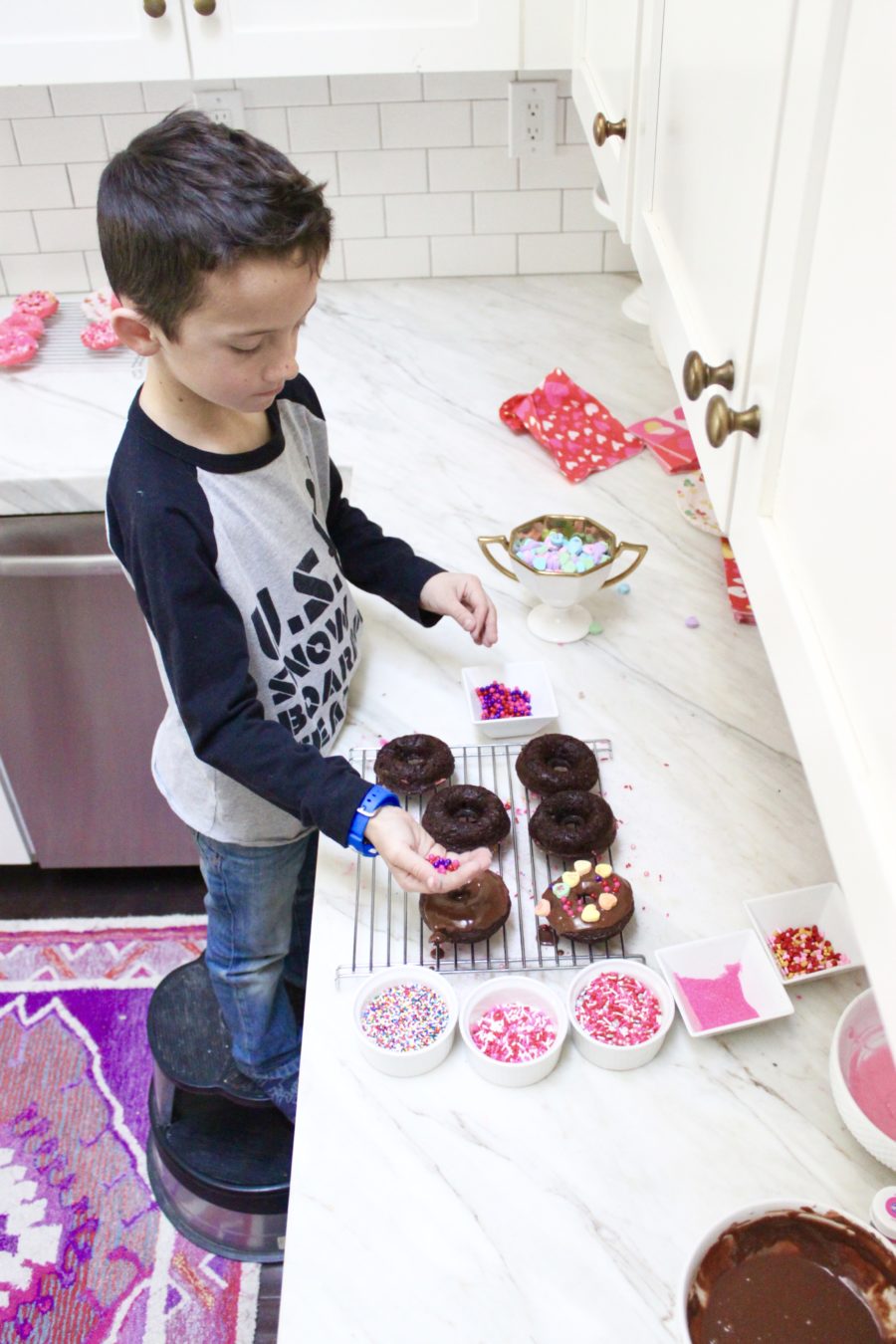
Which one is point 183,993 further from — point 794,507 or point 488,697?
point 794,507

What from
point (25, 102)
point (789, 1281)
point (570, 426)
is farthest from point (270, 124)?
point (789, 1281)

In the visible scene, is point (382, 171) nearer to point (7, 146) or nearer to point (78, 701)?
point (7, 146)

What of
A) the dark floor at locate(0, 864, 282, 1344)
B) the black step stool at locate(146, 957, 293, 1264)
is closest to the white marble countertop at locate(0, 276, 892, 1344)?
the black step stool at locate(146, 957, 293, 1264)

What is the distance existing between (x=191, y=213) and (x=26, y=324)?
1.27 meters

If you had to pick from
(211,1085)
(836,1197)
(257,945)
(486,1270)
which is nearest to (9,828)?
(211,1085)

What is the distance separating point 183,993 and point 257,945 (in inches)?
13.7

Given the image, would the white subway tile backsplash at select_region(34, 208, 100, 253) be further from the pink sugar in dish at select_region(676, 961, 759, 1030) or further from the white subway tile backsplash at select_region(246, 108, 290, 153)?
the pink sugar in dish at select_region(676, 961, 759, 1030)

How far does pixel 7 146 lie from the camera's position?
213 cm

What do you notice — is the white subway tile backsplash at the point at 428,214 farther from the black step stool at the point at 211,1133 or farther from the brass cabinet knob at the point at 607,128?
the black step stool at the point at 211,1133

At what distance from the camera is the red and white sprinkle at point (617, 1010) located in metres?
1.01

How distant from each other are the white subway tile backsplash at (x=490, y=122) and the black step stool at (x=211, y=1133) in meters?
1.52

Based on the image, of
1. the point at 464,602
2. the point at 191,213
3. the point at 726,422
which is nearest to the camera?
the point at 726,422

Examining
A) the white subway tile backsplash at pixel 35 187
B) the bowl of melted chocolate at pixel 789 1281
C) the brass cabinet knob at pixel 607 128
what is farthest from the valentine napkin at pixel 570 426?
the bowl of melted chocolate at pixel 789 1281

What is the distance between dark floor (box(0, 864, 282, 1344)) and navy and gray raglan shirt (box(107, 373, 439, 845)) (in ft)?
3.38
